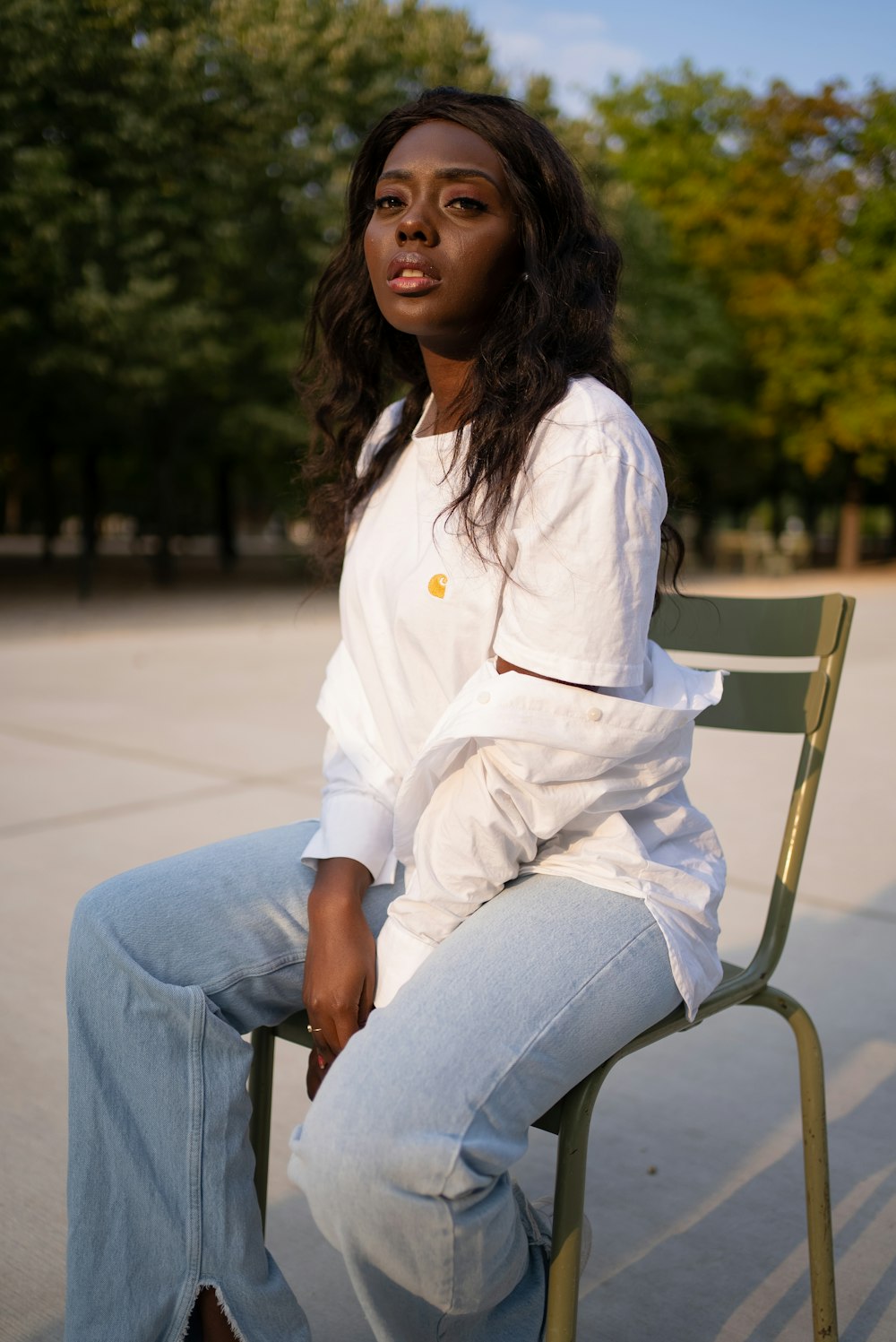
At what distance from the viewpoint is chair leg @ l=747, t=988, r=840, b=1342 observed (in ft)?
5.91

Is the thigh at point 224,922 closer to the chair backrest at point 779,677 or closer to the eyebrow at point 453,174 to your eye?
the chair backrest at point 779,677

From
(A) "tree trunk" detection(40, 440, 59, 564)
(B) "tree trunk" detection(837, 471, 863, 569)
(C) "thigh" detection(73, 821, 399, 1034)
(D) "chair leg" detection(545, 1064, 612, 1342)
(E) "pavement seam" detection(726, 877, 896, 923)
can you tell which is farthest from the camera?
(B) "tree trunk" detection(837, 471, 863, 569)

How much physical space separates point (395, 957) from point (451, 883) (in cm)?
13

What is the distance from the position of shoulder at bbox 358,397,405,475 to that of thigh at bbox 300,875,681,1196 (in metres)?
0.80

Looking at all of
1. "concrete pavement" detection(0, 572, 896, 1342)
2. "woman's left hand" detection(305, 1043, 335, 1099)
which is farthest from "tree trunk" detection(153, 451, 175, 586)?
"woman's left hand" detection(305, 1043, 335, 1099)

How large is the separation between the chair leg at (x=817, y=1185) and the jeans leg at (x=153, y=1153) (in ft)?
2.41

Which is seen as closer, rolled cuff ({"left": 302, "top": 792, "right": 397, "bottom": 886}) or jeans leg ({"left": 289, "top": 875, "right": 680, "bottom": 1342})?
jeans leg ({"left": 289, "top": 875, "right": 680, "bottom": 1342})

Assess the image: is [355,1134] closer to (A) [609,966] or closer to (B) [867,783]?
(A) [609,966]

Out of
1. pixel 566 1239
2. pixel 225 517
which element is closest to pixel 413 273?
pixel 566 1239

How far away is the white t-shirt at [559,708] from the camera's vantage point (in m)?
1.50

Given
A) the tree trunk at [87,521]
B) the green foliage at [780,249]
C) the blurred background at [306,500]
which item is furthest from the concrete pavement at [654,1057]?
the green foliage at [780,249]

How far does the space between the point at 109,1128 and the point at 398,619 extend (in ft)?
2.38

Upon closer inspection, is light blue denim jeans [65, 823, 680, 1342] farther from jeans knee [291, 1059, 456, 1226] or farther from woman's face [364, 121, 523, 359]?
woman's face [364, 121, 523, 359]

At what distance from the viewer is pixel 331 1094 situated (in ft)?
4.39
